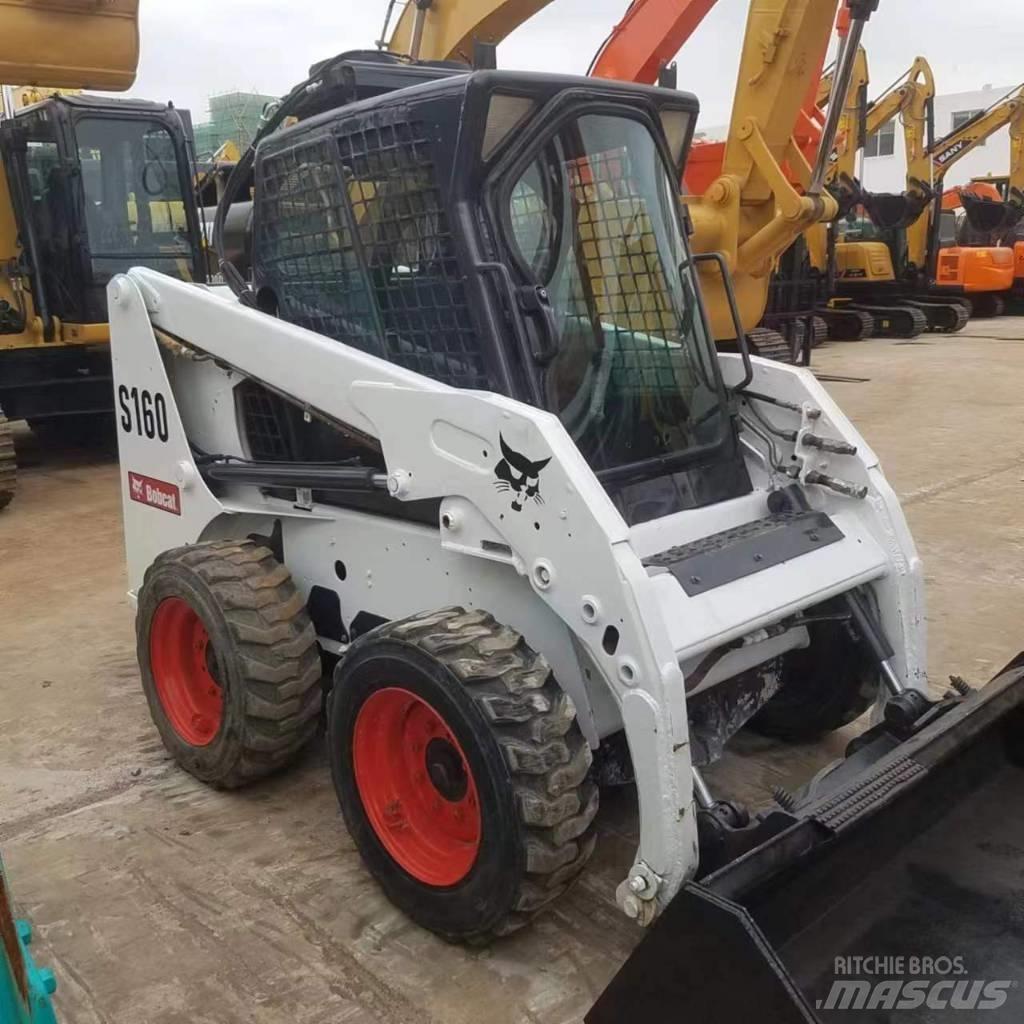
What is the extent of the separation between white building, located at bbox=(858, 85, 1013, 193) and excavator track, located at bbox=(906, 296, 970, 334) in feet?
72.2

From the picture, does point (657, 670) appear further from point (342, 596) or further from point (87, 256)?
point (87, 256)

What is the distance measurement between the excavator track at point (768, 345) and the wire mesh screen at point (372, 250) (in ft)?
27.1

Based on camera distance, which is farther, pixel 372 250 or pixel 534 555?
pixel 372 250

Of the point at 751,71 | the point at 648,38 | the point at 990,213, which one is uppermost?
the point at 648,38

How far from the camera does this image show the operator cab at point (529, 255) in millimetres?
2689

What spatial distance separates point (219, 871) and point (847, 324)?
15627 millimetres

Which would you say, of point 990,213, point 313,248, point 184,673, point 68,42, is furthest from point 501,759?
point 990,213

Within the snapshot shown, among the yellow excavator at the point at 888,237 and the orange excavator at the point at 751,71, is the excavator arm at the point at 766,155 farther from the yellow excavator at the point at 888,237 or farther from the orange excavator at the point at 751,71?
the yellow excavator at the point at 888,237

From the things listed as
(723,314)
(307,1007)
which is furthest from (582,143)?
(723,314)

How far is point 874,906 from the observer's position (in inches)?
90.8

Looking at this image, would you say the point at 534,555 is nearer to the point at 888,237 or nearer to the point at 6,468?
the point at 6,468

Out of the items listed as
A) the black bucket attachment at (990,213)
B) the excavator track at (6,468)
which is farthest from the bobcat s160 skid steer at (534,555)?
the black bucket attachment at (990,213)

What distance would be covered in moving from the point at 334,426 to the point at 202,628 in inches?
34.4

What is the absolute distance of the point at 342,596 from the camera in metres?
3.23
